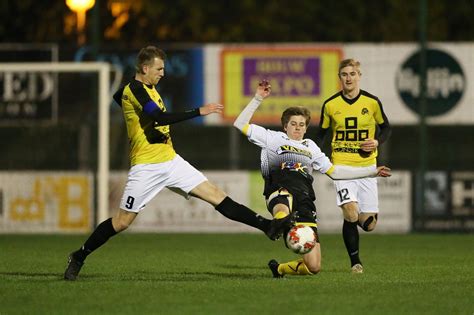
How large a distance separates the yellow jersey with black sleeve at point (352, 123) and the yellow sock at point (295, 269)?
171 cm

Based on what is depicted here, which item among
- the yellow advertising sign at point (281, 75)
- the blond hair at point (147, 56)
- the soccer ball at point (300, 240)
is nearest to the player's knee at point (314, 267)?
the soccer ball at point (300, 240)

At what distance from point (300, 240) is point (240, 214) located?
0.63 metres

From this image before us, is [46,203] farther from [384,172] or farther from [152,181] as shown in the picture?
[384,172]

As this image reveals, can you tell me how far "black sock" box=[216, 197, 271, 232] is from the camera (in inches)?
420

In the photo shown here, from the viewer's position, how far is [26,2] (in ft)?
104

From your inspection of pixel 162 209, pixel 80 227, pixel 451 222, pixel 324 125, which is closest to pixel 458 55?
pixel 451 222

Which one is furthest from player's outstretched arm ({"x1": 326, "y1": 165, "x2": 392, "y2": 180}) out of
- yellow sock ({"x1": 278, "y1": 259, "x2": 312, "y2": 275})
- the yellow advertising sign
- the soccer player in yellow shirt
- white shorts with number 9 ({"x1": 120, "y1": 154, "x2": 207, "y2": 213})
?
the yellow advertising sign

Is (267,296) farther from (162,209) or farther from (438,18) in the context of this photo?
(438,18)

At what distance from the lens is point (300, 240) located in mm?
10562

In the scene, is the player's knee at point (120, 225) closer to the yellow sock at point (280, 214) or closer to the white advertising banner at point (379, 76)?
the yellow sock at point (280, 214)

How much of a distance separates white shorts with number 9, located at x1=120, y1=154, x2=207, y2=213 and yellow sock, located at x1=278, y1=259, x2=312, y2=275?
109 cm

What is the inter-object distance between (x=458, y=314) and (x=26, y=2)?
2436 cm

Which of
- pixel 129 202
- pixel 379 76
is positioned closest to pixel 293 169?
pixel 129 202

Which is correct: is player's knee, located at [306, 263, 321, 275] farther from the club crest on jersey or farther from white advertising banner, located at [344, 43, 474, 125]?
white advertising banner, located at [344, 43, 474, 125]
